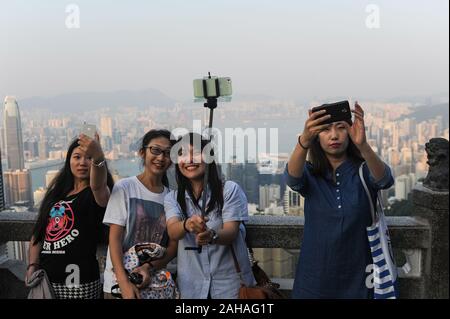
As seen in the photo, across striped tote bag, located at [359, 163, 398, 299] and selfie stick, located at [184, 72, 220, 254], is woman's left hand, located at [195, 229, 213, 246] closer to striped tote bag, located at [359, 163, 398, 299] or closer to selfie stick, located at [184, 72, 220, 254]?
selfie stick, located at [184, 72, 220, 254]


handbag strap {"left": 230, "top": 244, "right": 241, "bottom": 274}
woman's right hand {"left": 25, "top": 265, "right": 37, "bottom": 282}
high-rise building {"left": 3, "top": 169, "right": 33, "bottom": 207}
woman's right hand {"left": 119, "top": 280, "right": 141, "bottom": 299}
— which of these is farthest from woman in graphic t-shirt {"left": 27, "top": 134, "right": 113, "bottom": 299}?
high-rise building {"left": 3, "top": 169, "right": 33, "bottom": 207}

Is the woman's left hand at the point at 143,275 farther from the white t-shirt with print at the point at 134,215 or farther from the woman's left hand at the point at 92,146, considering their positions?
the woman's left hand at the point at 92,146

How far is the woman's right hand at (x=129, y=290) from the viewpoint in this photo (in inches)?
119

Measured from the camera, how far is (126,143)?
4.33m

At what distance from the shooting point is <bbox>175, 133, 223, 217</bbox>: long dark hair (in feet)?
10.2

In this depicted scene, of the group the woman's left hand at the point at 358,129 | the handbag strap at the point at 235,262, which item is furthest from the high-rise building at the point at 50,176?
the woman's left hand at the point at 358,129

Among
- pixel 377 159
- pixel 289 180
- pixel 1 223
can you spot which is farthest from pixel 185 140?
pixel 1 223

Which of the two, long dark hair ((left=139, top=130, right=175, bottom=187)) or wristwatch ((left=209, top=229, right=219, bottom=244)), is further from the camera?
long dark hair ((left=139, top=130, right=175, bottom=187))

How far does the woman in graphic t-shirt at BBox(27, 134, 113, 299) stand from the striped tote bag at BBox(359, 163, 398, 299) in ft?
6.24

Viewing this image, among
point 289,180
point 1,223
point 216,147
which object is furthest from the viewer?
point 1,223

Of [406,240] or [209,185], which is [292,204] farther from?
[209,185]

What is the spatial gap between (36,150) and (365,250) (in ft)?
11.8

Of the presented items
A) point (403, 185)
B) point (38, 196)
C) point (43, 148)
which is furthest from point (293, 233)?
point (403, 185)

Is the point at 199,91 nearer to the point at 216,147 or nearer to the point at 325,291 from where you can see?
the point at 216,147
